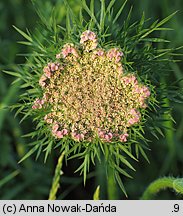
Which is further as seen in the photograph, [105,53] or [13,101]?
[13,101]

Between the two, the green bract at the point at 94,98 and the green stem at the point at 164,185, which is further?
the green stem at the point at 164,185

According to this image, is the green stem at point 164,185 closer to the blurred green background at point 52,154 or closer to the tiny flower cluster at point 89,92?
the tiny flower cluster at point 89,92

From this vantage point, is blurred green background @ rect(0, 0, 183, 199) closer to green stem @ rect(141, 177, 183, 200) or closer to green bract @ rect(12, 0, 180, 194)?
green stem @ rect(141, 177, 183, 200)

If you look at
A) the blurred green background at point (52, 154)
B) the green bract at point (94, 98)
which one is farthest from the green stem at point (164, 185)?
the blurred green background at point (52, 154)

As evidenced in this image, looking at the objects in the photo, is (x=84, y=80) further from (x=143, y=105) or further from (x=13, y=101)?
(x=13, y=101)

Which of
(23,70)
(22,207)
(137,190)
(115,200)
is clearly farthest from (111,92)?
(137,190)

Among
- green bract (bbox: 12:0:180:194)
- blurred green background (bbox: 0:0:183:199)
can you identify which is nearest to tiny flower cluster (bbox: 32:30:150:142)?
green bract (bbox: 12:0:180:194)

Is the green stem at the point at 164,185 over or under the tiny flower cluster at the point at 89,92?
under
